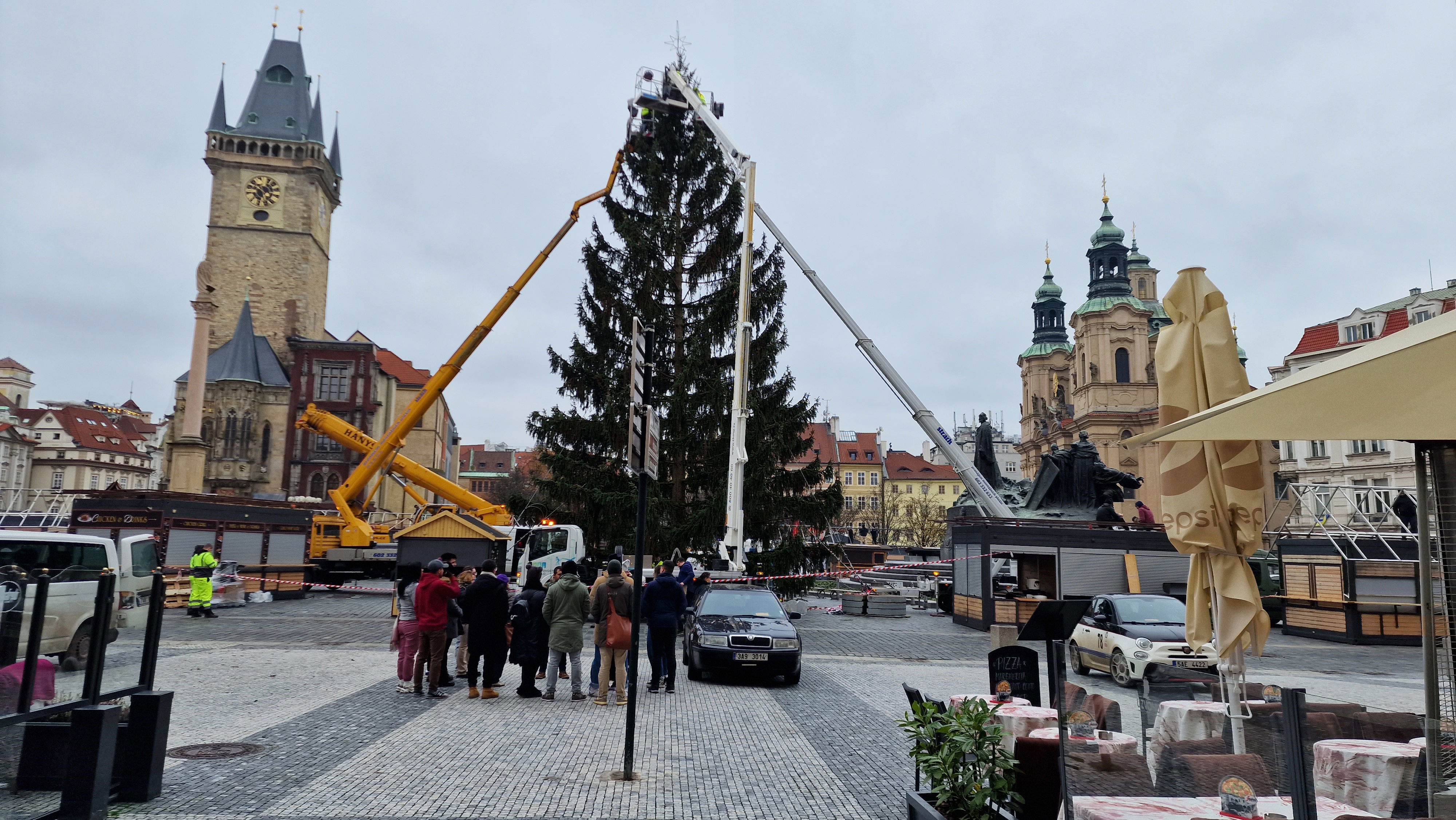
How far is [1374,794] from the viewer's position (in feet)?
15.2

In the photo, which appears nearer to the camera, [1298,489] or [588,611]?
[588,611]

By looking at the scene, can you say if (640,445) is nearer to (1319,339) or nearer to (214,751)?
(214,751)

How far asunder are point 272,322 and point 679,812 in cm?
7211

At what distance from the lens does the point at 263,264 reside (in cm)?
7081

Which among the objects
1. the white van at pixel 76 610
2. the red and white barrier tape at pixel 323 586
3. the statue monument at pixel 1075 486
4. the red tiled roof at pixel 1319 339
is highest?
the red tiled roof at pixel 1319 339

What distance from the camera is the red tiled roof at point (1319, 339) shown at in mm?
60719

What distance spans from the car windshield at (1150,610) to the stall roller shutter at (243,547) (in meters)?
26.7

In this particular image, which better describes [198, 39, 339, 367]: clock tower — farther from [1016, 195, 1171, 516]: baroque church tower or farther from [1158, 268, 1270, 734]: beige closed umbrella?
[1158, 268, 1270, 734]: beige closed umbrella

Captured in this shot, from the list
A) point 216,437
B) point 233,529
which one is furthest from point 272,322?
point 233,529

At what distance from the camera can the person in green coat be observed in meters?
12.0


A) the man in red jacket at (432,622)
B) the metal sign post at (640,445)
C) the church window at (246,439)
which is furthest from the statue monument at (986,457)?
the church window at (246,439)

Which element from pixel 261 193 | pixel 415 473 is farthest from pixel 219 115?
pixel 415 473

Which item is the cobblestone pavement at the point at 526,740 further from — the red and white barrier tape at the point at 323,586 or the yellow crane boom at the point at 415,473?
the yellow crane boom at the point at 415,473

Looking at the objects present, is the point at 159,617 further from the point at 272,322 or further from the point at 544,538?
the point at 272,322
